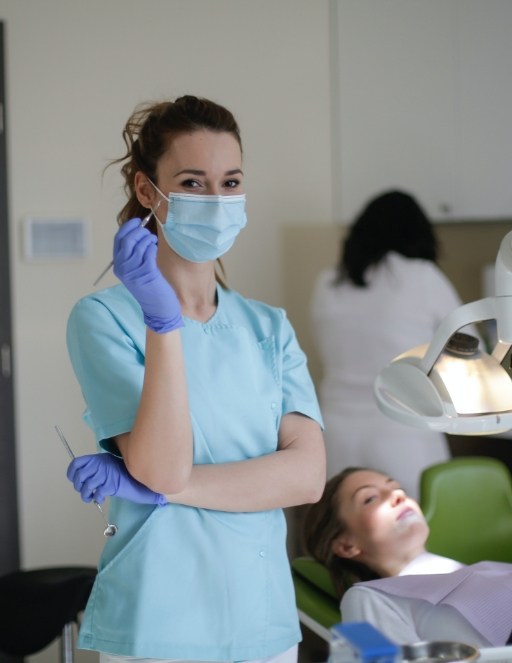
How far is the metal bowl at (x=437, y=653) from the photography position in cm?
103

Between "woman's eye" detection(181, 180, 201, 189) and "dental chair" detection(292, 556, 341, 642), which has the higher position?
"woman's eye" detection(181, 180, 201, 189)

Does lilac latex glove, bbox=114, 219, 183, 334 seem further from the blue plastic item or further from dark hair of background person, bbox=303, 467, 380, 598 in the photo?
dark hair of background person, bbox=303, 467, 380, 598

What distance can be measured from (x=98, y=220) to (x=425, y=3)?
137cm

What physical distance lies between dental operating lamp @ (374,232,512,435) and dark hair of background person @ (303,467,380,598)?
3.51ft

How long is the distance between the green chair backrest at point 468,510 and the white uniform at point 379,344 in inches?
14.1

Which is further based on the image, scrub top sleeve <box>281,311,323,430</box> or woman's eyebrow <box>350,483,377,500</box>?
woman's eyebrow <box>350,483,377,500</box>

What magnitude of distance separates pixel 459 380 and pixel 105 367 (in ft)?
1.43

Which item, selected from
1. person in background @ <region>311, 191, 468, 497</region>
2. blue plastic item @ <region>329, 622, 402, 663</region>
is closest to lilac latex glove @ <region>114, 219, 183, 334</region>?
blue plastic item @ <region>329, 622, 402, 663</region>

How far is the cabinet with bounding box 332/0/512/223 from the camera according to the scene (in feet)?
11.6

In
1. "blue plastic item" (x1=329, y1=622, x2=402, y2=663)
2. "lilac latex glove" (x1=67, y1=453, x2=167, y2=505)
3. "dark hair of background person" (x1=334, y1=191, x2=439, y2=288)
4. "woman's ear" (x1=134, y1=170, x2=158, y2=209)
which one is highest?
"woman's ear" (x1=134, y1=170, x2=158, y2=209)

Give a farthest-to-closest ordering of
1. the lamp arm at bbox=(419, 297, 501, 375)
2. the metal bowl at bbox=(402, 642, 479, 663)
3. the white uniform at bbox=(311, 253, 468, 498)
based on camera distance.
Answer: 1. the white uniform at bbox=(311, 253, 468, 498)
2. the lamp arm at bbox=(419, 297, 501, 375)
3. the metal bowl at bbox=(402, 642, 479, 663)

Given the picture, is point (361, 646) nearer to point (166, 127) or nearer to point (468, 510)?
point (166, 127)

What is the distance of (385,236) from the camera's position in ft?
9.98

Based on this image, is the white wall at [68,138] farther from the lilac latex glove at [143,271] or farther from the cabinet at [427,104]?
the lilac latex glove at [143,271]
